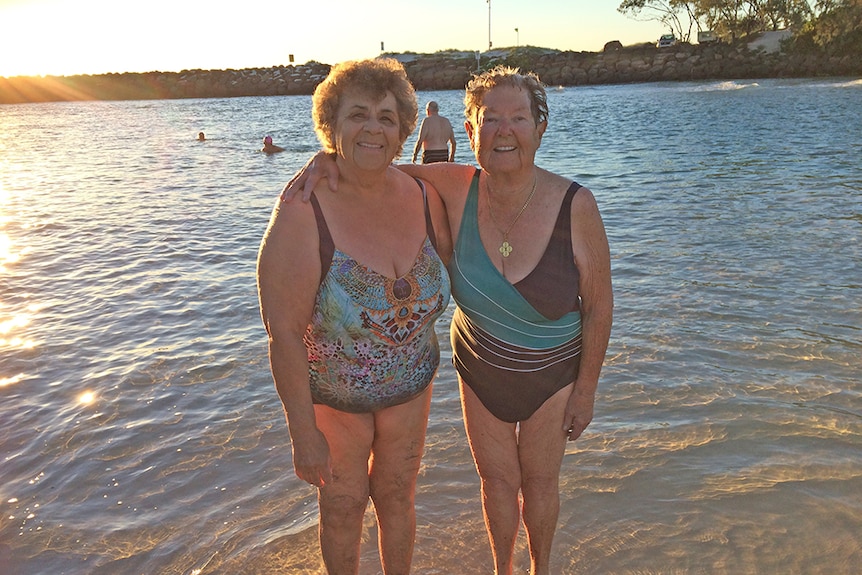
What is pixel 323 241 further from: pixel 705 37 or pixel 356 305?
pixel 705 37

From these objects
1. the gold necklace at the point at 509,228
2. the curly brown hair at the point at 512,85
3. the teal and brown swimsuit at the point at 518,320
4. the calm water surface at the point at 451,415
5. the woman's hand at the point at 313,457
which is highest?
the curly brown hair at the point at 512,85

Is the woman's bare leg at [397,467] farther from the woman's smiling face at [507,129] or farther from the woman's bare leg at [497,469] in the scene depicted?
the woman's smiling face at [507,129]

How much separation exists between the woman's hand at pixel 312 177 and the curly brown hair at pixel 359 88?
0.17 ft

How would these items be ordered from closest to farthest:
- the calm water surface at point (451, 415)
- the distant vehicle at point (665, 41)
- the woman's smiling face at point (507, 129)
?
the woman's smiling face at point (507, 129) < the calm water surface at point (451, 415) < the distant vehicle at point (665, 41)

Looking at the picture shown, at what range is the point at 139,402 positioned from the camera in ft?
16.5

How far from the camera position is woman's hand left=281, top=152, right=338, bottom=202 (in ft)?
7.83

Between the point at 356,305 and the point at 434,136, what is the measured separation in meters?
9.88

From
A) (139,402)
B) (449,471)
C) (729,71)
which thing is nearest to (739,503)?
(449,471)

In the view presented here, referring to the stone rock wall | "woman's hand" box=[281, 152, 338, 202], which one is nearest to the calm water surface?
"woman's hand" box=[281, 152, 338, 202]

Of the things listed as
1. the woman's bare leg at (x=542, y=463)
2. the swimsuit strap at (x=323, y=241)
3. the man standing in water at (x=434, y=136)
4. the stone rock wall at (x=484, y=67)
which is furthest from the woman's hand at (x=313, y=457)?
the stone rock wall at (x=484, y=67)

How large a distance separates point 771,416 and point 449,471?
81.5 inches

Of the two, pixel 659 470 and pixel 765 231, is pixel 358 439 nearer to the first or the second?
pixel 659 470

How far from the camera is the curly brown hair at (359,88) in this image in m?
2.39

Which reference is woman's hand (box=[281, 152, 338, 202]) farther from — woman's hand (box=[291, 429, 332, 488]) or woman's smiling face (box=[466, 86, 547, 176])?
woman's hand (box=[291, 429, 332, 488])
